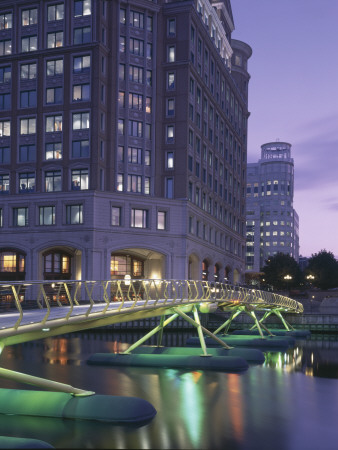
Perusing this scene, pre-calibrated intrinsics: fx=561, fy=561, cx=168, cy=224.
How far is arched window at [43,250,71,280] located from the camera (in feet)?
258

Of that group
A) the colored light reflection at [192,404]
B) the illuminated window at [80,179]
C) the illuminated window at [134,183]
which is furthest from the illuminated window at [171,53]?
the colored light reflection at [192,404]

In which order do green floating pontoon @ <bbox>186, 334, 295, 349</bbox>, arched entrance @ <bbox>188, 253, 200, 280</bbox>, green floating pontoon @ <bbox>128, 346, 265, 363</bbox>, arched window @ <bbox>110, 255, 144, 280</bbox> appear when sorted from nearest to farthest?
1. green floating pontoon @ <bbox>128, 346, 265, 363</bbox>
2. green floating pontoon @ <bbox>186, 334, 295, 349</bbox>
3. arched window @ <bbox>110, 255, 144, 280</bbox>
4. arched entrance @ <bbox>188, 253, 200, 280</bbox>

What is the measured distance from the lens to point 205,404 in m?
26.2

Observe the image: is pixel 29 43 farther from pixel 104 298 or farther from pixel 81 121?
pixel 104 298

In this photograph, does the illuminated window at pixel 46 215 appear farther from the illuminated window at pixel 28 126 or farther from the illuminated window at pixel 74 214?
the illuminated window at pixel 28 126

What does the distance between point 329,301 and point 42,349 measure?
42629mm

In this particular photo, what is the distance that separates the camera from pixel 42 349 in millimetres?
48781

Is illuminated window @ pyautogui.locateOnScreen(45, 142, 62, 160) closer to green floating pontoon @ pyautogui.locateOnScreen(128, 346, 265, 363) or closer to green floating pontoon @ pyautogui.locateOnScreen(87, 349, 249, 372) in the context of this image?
green floating pontoon @ pyautogui.locateOnScreen(128, 346, 265, 363)

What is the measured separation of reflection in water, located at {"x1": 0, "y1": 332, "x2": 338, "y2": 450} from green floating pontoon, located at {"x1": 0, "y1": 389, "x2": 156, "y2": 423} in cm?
33

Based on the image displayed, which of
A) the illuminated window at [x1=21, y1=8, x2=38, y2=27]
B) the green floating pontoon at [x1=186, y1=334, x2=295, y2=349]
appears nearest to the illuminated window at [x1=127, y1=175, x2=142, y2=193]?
the illuminated window at [x1=21, y1=8, x2=38, y2=27]

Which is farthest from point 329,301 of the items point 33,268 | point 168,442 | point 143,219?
point 168,442

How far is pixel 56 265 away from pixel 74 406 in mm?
59371

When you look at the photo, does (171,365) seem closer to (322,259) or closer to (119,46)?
(119,46)

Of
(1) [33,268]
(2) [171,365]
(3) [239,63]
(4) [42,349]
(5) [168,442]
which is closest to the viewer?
(5) [168,442]
